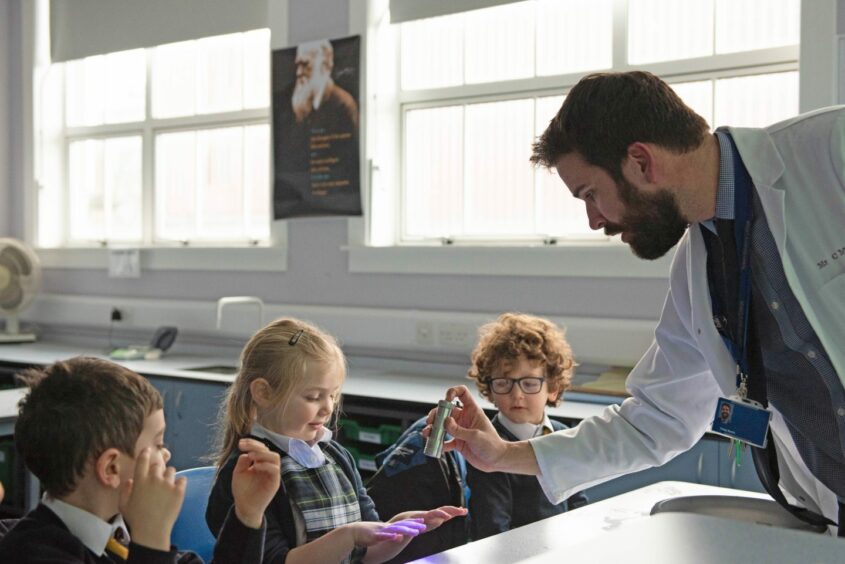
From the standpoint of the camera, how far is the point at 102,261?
17.1ft

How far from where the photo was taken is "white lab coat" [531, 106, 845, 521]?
1549 mm

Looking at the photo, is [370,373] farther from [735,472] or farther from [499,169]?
[735,472]

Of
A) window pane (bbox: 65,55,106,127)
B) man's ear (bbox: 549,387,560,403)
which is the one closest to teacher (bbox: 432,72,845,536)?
man's ear (bbox: 549,387,560,403)

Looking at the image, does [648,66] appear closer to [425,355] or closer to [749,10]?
[749,10]

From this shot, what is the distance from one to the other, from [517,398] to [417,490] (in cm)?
38

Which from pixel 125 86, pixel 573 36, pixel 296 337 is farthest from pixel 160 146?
pixel 296 337

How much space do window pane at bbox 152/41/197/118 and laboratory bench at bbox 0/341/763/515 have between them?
130cm

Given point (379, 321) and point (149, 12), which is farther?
point (149, 12)

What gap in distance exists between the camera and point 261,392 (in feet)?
6.37

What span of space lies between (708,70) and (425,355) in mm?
1581

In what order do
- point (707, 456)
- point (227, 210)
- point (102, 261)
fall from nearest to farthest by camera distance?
point (707, 456)
point (227, 210)
point (102, 261)

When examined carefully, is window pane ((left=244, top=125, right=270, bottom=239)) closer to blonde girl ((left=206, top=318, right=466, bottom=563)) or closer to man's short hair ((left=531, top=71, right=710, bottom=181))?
blonde girl ((left=206, top=318, right=466, bottom=563))

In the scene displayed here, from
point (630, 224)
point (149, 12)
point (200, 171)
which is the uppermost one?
point (149, 12)

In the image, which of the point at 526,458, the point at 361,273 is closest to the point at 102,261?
the point at 361,273
